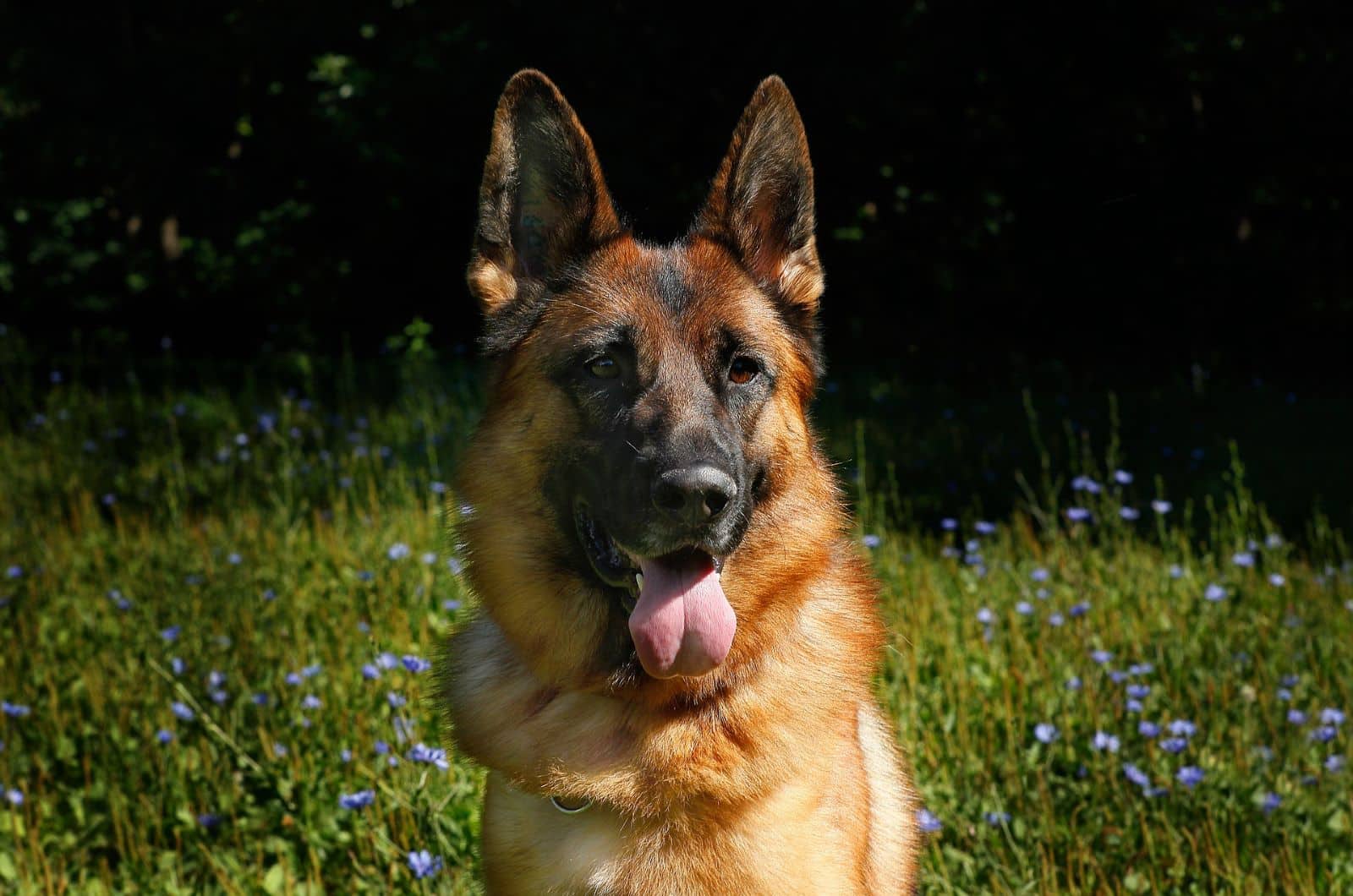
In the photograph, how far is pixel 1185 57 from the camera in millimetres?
13438

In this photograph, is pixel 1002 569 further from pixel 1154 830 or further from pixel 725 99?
pixel 725 99

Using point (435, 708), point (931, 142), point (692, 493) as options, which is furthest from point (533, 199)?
point (931, 142)

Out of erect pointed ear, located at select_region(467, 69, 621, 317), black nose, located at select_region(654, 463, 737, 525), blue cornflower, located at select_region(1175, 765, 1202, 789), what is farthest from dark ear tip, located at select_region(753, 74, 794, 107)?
blue cornflower, located at select_region(1175, 765, 1202, 789)

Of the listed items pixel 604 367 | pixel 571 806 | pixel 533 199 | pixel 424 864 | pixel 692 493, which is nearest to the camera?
pixel 692 493

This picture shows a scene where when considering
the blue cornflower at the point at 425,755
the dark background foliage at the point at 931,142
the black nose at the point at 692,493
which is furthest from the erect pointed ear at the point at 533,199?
the dark background foliage at the point at 931,142

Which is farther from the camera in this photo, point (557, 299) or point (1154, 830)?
point (1154, 830)

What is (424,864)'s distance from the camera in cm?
269

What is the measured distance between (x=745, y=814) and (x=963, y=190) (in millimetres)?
13097

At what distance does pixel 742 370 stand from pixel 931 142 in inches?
478

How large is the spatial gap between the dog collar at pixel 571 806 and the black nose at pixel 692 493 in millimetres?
696

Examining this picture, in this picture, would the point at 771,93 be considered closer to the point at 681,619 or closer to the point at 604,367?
the point at 604,367

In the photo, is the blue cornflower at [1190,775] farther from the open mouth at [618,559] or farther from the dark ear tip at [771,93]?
the dark ear tip at [771,93]

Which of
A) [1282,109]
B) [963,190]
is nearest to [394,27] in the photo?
[963,190]

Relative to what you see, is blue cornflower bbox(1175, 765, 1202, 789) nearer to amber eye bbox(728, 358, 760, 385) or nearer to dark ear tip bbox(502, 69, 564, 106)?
amber eye bbox(728, 358, 760, 385)
